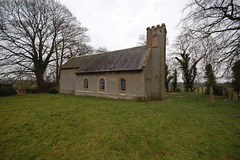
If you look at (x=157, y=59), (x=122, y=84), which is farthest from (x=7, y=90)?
(x=157, y=59)

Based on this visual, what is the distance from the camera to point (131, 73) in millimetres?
13594

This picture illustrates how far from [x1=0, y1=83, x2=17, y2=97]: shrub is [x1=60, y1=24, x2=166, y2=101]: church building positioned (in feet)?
34.9

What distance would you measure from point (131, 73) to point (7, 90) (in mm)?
20191

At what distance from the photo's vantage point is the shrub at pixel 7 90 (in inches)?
648

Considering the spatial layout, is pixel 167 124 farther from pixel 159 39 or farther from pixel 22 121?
pixel 159 39

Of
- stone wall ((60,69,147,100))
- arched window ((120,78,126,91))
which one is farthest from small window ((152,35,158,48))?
arched window ((120,78,126,91))

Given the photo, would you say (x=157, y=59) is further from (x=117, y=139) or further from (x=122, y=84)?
(x=117, y=139)

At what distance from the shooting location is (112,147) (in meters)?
4.07

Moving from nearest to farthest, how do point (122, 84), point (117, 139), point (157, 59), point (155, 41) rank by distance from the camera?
point (117, 139) → point (122, 84) → point (157, 59) → point (155, 41)

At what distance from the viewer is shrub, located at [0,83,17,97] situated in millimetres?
16458

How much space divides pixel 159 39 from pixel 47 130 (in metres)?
15.9

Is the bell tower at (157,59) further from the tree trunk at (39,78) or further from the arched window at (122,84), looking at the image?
the tree trunk at (39,78)

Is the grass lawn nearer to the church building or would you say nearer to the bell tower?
the church building

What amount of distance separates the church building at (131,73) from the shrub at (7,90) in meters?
10.6
